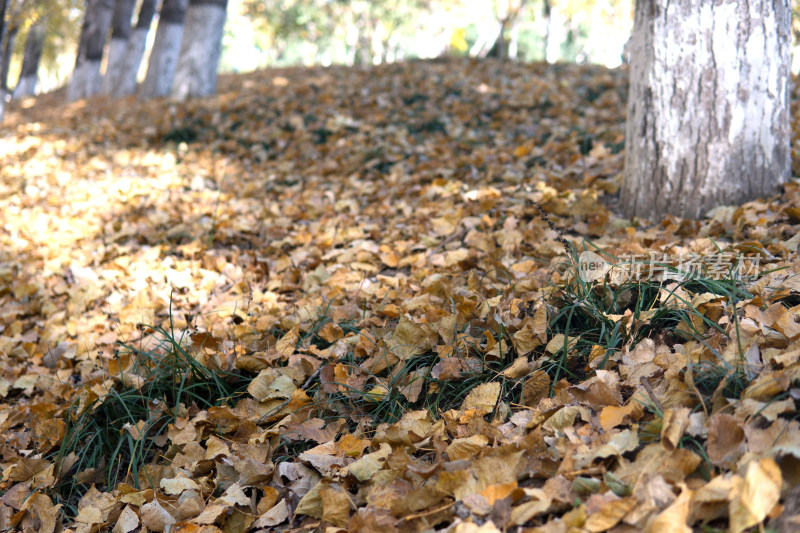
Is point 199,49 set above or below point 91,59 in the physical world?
below

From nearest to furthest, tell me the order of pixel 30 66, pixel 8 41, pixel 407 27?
1. pixel 8 41
2. pixel 30 66
3. pixel 407 27

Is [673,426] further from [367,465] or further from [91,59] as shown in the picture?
[91,59]

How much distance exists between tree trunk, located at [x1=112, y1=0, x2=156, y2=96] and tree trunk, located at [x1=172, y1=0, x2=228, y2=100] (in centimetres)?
390

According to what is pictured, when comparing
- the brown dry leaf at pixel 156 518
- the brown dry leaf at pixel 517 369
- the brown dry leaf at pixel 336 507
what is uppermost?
the brown dry leaf at pixel 517 369

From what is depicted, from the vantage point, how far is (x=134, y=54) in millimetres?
11938

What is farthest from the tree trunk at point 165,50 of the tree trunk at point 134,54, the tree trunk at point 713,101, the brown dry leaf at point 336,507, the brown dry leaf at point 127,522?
the brown dry leaf at point 336,507

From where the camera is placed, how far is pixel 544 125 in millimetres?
5910

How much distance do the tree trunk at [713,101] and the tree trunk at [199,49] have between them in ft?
22.6

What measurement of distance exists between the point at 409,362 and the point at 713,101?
212 centimetres

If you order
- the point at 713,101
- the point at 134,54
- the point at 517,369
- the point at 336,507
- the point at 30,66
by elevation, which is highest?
the point at 30,66

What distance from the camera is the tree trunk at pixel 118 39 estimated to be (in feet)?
40.4

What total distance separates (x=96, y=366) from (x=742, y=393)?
247cm

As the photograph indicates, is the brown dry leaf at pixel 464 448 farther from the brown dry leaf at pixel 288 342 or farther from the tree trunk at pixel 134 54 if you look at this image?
the tree trunk at pixel 134 54

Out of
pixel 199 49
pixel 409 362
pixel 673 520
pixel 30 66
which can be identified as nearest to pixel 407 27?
pixel 30 66
